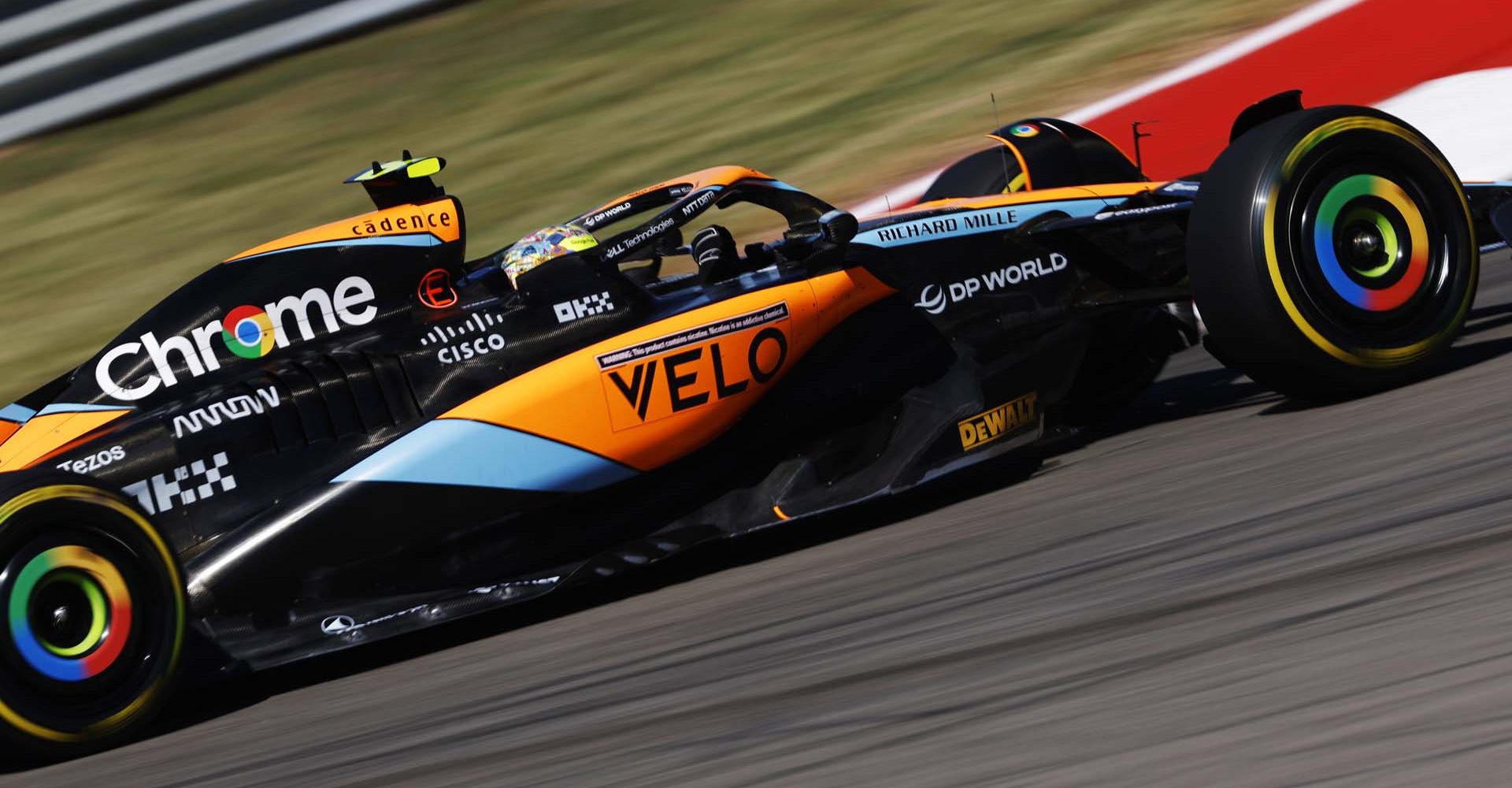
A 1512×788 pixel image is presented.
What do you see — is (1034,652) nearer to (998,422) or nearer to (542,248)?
(998,422)

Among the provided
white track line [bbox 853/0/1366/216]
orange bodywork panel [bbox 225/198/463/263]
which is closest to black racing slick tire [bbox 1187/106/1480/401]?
orange bodywork panel [bbox 225/198/463/263]

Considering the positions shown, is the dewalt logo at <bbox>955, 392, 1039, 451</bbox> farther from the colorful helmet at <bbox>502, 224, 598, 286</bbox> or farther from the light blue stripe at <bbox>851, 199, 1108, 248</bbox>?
the colorful helmet at <bbox>502, 224, 598, 286</bbox>

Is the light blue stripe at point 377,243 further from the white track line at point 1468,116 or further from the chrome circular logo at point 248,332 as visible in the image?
the white track line at point 1468,116

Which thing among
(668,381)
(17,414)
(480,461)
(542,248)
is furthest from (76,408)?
(668,381)

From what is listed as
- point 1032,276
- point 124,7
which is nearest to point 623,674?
point 1032,276

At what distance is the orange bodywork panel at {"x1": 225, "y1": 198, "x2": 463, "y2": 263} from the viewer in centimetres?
518

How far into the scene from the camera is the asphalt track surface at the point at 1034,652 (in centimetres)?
312

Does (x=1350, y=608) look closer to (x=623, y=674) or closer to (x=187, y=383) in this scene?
(x=623, y=674)

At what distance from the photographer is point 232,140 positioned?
1199 centimetres

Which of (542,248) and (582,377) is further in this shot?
(542,248)

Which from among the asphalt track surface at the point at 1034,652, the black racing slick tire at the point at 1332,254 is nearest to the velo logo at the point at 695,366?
the asphalt track surface at the point at 1034,652

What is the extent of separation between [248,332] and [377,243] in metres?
0.47

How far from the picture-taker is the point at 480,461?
484cm

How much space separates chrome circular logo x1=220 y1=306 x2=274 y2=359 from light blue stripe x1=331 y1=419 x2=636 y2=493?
1.85ft
